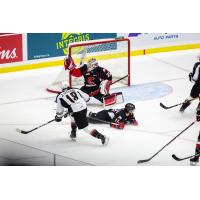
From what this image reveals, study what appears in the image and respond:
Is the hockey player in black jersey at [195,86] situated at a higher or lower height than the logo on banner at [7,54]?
lower

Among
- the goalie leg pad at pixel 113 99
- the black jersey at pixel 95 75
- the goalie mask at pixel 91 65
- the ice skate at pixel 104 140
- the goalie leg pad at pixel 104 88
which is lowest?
the ice skate at pixel 104 140

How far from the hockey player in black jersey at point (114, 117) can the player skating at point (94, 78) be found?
0.12 meters

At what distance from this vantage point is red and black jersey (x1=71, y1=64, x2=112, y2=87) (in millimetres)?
8867

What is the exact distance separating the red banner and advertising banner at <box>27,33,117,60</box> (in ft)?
0.24

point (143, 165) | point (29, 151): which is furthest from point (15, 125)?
point (143, 165)

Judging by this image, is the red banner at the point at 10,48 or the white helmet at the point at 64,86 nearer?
the white helmet at the point at 64,86

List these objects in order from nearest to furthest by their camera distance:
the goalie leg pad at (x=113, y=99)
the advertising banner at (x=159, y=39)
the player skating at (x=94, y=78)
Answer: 1. the player skating at (x=94, y=78)
2. the goalie leg pad at (x=113, y=99)
3. the advertising banner at (x=159, y=39)

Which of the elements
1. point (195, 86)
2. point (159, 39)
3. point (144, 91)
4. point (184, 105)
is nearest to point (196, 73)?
point (195, 86)

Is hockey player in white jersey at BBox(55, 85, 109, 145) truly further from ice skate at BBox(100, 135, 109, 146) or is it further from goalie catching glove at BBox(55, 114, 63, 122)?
ice skate at BBox(100, 135, 109, 146)

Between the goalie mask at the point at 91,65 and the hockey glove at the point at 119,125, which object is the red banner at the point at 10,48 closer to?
the goalie mask at the point at 91,65

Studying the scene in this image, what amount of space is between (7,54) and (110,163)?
3.56 feet

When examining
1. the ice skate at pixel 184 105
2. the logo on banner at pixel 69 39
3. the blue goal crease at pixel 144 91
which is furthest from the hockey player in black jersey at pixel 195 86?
the logo on banner at pixel 69 39

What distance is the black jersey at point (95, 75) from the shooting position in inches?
349

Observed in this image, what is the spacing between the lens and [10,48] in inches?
360
